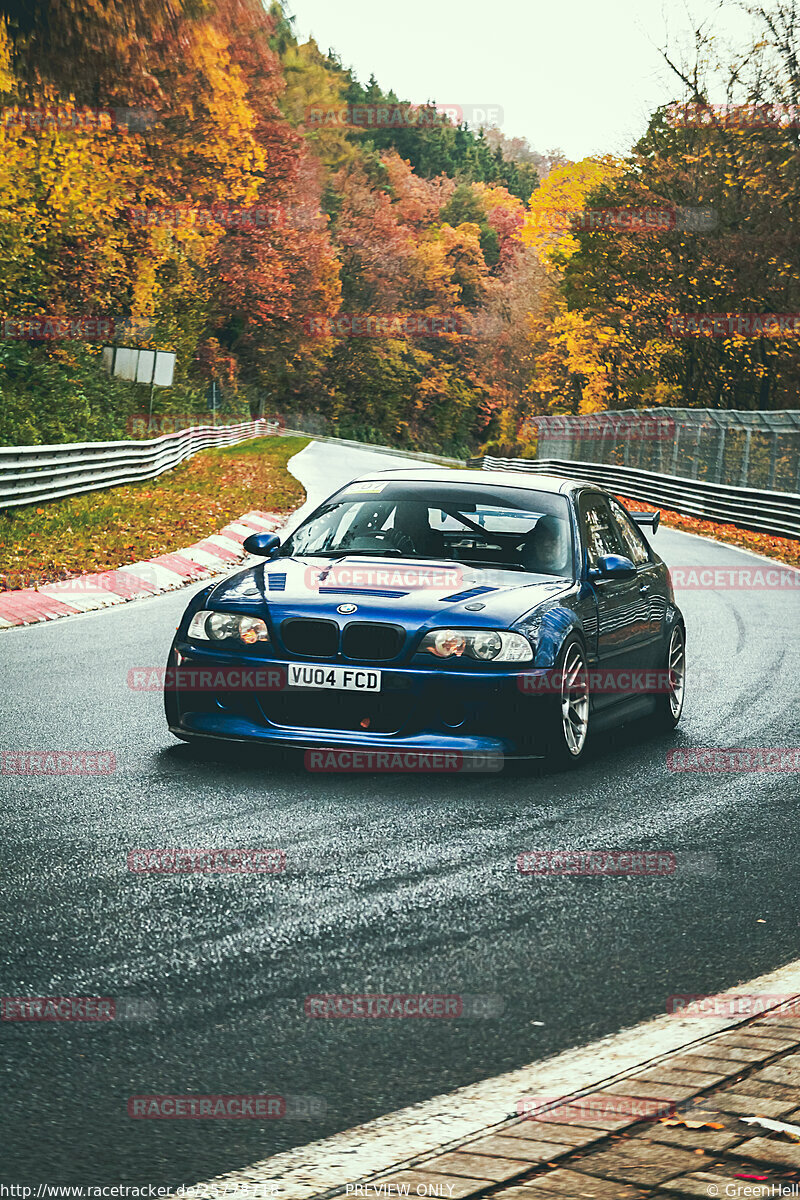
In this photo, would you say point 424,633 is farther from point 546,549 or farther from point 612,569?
point 612,569

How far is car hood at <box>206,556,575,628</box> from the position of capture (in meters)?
7.14

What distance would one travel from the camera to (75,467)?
74.5ft

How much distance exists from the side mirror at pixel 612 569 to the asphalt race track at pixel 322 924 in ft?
3.22

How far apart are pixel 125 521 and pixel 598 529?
13.6 metres

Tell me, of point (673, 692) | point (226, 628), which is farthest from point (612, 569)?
point (226, 628)

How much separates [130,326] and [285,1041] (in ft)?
159

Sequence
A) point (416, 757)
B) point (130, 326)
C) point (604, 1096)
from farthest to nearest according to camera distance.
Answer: point (130, 326), point (416, 757), point (604, 1096)

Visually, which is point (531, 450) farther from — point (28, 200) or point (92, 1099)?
point (92, 1099)

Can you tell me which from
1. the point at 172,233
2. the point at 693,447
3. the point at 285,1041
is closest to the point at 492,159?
the point at 172,233

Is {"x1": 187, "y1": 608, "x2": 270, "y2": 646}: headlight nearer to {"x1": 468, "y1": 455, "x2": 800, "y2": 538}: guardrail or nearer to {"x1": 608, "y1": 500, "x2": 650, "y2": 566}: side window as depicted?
{"x1": 608, "y1": 500, "x2": 650, "y2": 566}: side window

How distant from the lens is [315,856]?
5.73 metres

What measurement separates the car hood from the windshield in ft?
0.66

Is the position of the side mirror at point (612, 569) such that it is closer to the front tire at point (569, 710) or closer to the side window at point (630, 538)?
the front tire at point (569, 710)

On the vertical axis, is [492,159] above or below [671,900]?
above
